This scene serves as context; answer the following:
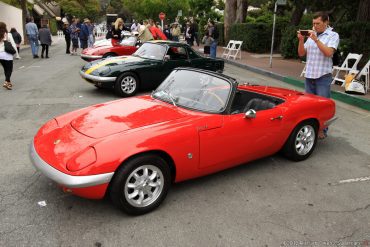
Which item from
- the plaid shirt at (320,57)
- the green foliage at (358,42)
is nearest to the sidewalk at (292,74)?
the green foliage at (358,42)

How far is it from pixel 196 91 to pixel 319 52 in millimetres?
2286

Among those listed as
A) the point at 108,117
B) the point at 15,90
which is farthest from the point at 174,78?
the point at 15,90

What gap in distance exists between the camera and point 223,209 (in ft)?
11.9

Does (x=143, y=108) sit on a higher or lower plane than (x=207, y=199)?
higher

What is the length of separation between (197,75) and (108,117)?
1.28 meters

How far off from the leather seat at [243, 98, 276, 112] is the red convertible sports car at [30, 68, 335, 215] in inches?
0.5

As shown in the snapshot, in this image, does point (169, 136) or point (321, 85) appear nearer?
point (169, 136)

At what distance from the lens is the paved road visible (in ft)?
10.3

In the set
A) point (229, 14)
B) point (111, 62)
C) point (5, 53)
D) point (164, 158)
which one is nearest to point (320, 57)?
point (164, 158)

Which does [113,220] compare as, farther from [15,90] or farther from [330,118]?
[15,90]

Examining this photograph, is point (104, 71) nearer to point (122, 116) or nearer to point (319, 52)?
point (122, 116)

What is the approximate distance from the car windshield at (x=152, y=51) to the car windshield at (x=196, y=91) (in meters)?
4.54

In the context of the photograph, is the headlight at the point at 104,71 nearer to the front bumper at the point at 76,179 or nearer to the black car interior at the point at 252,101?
the black car interior at the point at 252,101

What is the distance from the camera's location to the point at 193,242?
10.1 feet
